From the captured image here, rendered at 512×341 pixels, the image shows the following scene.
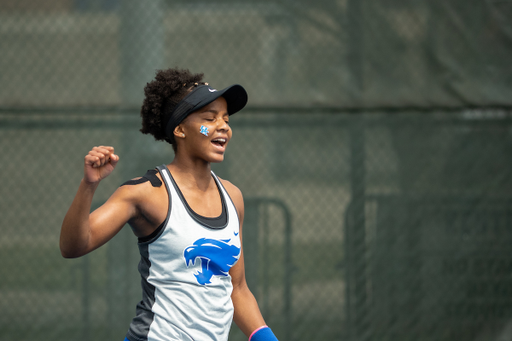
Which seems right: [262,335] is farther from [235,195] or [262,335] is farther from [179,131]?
[179,131]

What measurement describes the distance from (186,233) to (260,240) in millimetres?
1869

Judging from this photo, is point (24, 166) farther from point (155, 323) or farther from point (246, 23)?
point (155, 323)

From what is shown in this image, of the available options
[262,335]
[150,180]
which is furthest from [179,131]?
[262,335]

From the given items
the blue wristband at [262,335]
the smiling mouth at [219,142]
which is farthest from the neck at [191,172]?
the blue wristband at [262,335]

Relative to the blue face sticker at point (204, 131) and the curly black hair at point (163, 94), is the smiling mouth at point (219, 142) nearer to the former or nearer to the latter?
the blue face sticker at point (204, 131)

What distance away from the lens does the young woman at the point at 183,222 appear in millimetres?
1928

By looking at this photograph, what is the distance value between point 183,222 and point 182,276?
207 mm

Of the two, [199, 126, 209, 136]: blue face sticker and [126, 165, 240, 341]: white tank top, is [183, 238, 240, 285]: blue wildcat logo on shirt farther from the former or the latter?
[199, 126, 209, 136]: blue face sticker

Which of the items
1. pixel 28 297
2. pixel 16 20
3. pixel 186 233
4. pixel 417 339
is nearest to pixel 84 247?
pixel 186 233

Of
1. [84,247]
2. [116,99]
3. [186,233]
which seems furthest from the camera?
[116,99]

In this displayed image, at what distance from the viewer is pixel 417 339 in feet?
12.4

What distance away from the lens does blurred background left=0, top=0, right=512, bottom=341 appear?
367 cm

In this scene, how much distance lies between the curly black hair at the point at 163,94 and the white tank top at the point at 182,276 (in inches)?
12.0

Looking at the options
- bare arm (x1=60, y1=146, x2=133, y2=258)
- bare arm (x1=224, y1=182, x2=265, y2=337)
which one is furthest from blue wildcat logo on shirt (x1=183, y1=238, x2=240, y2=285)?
bare arm (x1=60, y1=146, x2=133, y2=258)
